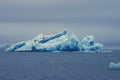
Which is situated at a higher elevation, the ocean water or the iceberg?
the iceberg

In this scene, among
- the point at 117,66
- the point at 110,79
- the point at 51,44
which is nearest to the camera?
the point at 110,79

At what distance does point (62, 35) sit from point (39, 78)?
93229 millimetres

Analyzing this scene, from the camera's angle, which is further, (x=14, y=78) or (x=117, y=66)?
(x=117, y=66)

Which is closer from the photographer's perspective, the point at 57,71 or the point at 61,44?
the point at 57,71

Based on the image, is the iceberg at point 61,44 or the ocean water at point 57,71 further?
the iceberg at point 61,44

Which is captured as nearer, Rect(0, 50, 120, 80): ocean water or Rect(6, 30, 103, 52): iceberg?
Rect(0, 50, 120, 80): ocean water

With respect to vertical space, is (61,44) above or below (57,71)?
above

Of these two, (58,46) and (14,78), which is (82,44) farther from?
(14,78)

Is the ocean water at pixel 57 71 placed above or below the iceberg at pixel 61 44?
below

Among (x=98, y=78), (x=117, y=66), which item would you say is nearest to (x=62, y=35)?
(x=117, y=66)

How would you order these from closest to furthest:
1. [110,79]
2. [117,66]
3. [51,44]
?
[110,79] → [117,66] → [51,44]

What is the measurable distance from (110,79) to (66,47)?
8979 centimetres

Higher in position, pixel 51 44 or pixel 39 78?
pixel 51 44

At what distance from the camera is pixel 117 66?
7700 cm
